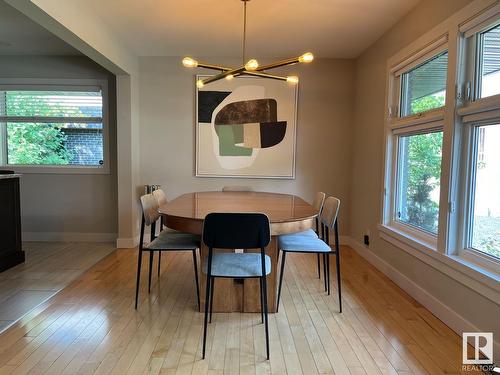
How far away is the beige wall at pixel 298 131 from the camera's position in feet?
14.2

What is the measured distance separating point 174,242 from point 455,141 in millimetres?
2144

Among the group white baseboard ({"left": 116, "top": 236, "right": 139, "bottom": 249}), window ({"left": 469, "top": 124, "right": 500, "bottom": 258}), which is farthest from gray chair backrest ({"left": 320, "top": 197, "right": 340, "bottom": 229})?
white baseboard ({"left": 116, "top": 236, "right": 139, "bottom": 249})

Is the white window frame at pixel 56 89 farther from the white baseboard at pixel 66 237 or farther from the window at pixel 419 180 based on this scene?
the window at pixel 419 180

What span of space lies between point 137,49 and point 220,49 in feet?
3.34

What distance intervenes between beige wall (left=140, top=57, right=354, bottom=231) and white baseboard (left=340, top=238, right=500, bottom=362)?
3.69ft

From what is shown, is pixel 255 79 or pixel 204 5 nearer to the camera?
pixel 204 5

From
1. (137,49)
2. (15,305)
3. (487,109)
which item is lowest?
(15,305)

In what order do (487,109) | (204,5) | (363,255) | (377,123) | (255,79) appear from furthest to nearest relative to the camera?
(255,79) → (363,255) → (377,123) → (204,5) → (487,109)

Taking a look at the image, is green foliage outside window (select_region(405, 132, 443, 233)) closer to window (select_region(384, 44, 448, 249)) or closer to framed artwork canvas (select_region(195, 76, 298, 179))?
window (select_region(384, 44, 448, 249))

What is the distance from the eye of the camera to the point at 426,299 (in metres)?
2.56

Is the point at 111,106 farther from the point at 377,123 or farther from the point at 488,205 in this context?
the point at 488,205

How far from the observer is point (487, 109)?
198cm

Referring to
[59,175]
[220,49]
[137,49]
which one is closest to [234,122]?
[220,49]

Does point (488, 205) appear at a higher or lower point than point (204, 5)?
lower
